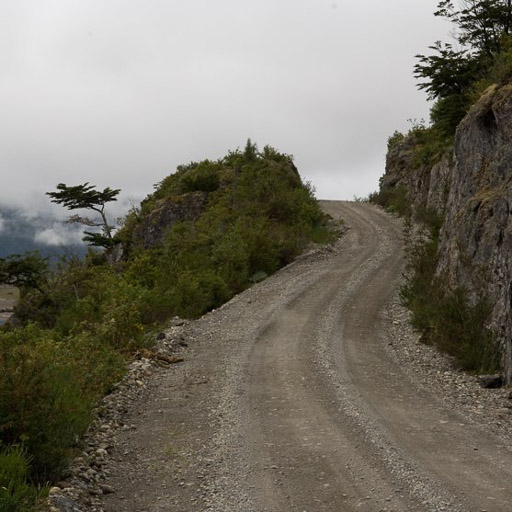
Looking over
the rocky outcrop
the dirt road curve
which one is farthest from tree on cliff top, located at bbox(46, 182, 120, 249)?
the dirt road curve

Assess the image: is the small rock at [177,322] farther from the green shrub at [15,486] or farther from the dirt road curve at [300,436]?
the green shrub at [15,486]

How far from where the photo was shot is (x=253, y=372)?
13141 millimetres

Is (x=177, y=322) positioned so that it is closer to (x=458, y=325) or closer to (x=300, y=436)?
(x=458, y=325)

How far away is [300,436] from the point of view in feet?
29.6

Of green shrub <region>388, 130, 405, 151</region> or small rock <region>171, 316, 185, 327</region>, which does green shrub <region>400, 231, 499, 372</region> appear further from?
green shrub <region>388, 130, 405, 151</region>

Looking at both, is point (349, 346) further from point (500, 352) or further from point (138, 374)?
point (138, 374)

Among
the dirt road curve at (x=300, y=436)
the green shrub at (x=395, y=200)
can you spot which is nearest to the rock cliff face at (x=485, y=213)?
the dirt road curve at (x=300, y=436)

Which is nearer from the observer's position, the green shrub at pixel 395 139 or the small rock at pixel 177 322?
the small rock at pixel 177 322

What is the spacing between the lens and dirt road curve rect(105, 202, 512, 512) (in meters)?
6.96

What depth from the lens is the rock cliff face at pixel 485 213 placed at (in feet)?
42.8

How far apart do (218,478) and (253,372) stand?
18.1 feet

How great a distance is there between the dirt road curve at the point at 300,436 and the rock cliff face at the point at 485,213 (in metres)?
2.63

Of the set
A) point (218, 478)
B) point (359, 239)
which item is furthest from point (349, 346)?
point (359, 239)

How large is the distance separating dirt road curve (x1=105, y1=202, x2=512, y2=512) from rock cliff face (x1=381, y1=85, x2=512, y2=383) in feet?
8.61
